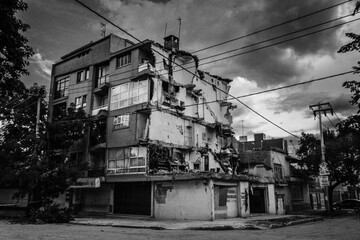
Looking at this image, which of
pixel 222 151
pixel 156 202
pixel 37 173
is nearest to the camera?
pixel 37 173

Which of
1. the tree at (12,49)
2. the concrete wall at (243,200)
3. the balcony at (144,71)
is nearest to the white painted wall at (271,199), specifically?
the concrete wall at (243,200)

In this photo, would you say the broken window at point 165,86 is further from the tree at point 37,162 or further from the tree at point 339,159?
the tree at point 339,159

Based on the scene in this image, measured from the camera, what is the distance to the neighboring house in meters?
31.8

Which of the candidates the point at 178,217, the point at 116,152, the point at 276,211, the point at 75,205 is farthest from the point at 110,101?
the point at 276,211

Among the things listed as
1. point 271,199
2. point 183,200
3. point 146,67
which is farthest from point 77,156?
point 271,199

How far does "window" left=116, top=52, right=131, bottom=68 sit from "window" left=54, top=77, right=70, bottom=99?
8429mm

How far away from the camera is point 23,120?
30.2m

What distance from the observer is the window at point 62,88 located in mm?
37500

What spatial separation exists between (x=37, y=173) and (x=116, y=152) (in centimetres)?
891

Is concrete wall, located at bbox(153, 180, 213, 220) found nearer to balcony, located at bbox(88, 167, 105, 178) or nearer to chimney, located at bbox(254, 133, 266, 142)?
balcony, located at bbox(88, 167, 105, 178)

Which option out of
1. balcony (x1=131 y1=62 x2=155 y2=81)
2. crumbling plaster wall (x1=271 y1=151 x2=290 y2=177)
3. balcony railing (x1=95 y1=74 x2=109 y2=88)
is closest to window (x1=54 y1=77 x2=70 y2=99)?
balcony railing (x1=95 y1=74 x2=109 y2=88)

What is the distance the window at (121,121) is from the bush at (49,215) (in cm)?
975

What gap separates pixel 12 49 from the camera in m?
8.10

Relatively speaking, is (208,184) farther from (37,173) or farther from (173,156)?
(37,173)
